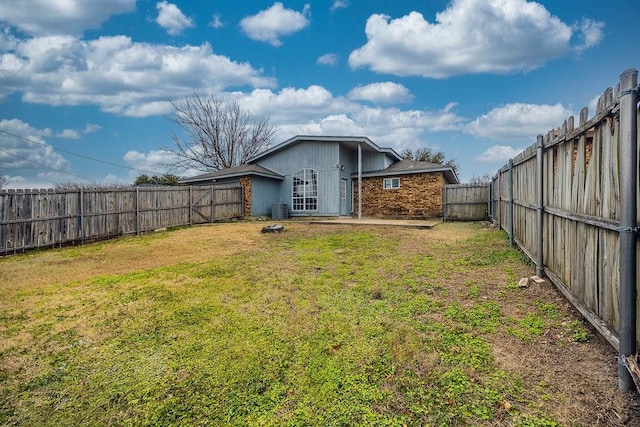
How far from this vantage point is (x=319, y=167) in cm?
1639

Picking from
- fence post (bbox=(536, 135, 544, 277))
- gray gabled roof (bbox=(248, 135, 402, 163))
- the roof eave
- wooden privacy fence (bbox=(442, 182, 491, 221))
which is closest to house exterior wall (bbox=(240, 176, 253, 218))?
gray gabled roof (bbox=(248, 135, 402, 163))

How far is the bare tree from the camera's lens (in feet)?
89.9

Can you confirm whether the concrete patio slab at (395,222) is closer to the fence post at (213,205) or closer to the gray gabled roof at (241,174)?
the gray gabled roof at (241,174)

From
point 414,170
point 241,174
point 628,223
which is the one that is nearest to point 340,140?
point 414,170

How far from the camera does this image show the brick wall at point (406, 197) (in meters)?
15.4

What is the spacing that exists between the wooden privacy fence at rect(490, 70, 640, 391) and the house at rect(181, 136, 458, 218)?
1121 centimetres

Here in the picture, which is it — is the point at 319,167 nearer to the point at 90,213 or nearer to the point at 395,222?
the point at 395,222

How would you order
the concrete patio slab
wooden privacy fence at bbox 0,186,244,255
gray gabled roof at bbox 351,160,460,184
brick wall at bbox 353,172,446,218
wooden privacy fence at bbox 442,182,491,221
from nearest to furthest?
wooden privacy fence at bbox 0,186,244,255
the concrete patio slab
wooden privacy fence at bbox 442,182,491,221
gray gabled roof at bbox 351,160,460,184
brick wall at bbox 353,172,446,218

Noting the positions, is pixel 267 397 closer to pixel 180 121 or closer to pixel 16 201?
pixel 16 201

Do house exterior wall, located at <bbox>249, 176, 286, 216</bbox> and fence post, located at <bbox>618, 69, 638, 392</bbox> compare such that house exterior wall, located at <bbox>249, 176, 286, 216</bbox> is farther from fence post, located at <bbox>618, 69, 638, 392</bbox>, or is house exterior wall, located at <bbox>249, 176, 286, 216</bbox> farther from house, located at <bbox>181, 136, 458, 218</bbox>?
fence post, located at <bbox>618, 69, 638, 392</bbox>

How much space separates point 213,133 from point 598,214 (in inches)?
1170

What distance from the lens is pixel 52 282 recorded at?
5.23 metres

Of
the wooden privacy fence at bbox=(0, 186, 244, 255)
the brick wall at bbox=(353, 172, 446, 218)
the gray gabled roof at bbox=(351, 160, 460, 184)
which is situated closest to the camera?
the wooden privacy fence at bbox=(0, 186, 244, 255)

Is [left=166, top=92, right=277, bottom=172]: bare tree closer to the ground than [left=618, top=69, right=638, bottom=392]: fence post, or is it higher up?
higher up
